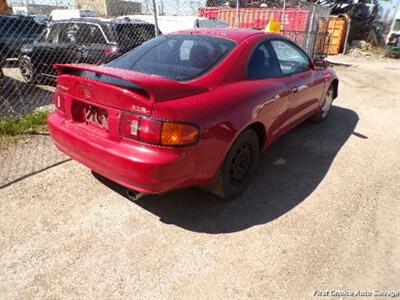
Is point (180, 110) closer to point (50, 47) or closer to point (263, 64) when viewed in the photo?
point (263, 64)

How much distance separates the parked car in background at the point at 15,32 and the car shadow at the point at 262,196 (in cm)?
930

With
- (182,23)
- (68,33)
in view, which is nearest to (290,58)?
(68,33)

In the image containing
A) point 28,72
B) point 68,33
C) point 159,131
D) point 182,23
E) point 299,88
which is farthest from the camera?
point 182,23

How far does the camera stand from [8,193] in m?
3.30

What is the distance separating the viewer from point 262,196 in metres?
3.38

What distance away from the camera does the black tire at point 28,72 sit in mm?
7512

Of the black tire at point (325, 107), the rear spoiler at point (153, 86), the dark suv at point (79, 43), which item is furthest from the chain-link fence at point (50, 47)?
the black tire at point (325, 107)

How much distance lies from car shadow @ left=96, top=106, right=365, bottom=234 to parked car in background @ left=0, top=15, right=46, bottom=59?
30.5 ft

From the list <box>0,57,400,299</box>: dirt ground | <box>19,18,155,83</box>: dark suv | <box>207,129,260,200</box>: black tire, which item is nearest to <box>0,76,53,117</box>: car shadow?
<box>19,18,155,83</box>: dark suv

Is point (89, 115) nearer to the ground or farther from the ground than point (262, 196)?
farther from the ground

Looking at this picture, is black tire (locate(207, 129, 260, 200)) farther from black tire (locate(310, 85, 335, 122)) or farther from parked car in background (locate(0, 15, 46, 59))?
parked car in background (locate(0, 15, 46, 59))

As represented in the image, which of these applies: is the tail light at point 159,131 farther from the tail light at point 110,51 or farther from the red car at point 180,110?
the tail light at point 110,51

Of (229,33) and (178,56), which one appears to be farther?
(229,33)

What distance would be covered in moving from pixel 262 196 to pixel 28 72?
21.9ft
